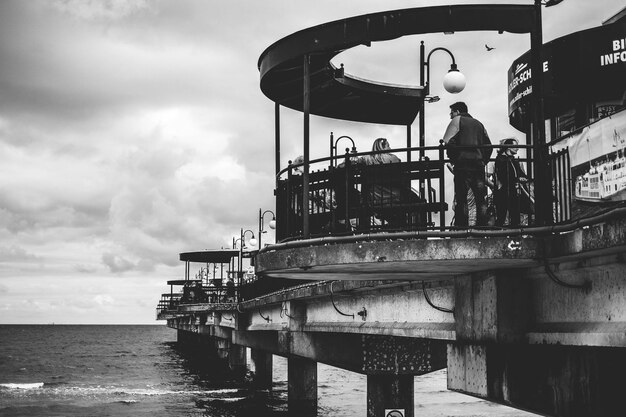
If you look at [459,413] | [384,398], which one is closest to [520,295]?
[384,398]

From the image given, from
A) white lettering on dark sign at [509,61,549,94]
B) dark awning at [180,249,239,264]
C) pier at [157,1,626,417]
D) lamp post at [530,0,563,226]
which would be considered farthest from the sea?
lamp post at [530,0,563,226]

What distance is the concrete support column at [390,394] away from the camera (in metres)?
16.7

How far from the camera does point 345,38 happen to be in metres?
9.23

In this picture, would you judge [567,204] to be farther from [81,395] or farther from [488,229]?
[81,395]

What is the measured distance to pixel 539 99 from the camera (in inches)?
334

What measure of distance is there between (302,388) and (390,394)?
31.4 feet

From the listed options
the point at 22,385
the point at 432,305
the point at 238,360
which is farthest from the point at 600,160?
the point at 22,385

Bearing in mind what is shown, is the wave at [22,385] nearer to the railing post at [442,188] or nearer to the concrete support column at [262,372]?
the concrete support column at [262,372]

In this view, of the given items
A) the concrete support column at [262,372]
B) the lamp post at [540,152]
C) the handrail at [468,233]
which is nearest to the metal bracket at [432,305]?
the handrail at [468,233]

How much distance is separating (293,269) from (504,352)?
2.43 meters

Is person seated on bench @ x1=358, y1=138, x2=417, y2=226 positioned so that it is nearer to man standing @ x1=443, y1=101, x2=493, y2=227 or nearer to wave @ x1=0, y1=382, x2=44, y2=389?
man standing @ x1=443, y1=101, x2=493, y2=227

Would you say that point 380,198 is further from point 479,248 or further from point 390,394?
point 390,394

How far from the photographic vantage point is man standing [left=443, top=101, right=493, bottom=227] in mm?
8969

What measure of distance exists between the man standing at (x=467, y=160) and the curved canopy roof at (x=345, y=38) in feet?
3.37
